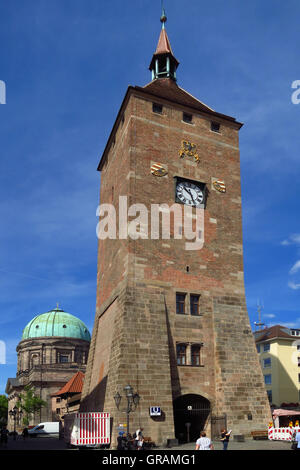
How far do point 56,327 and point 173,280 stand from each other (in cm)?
6763

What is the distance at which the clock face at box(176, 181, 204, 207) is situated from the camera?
34219 millimetres

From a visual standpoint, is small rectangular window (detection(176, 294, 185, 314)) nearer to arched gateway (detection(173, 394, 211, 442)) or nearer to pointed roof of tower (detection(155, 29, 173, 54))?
arched gateway (detection(173, 394, 211, 442))

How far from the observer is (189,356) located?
30.7m

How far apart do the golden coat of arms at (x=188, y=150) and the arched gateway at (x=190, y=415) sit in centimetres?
1665

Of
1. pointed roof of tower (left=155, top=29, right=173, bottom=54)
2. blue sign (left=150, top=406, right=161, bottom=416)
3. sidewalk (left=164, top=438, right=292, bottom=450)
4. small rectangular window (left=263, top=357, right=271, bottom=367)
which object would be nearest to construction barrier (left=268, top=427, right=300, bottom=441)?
sidewalk (left=164, top=438, right=292, bottom=450)

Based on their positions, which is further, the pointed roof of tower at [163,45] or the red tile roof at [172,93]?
the pointed roof of tower at [163,45]

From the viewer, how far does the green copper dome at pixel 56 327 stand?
309 feet

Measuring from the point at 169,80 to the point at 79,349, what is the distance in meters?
64.2

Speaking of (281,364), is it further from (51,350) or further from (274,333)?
(51,350)

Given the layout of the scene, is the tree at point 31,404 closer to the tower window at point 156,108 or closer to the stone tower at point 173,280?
the stone tower at point 173,280

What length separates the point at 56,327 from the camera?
94.8 metres

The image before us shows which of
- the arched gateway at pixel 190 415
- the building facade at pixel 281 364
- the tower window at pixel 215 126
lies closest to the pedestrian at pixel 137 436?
the arched gateway at pixel 190 415

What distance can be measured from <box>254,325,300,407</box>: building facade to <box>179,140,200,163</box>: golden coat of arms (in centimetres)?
3956

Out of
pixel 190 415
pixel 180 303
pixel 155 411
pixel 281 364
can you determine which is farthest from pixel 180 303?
pixel 281 364
